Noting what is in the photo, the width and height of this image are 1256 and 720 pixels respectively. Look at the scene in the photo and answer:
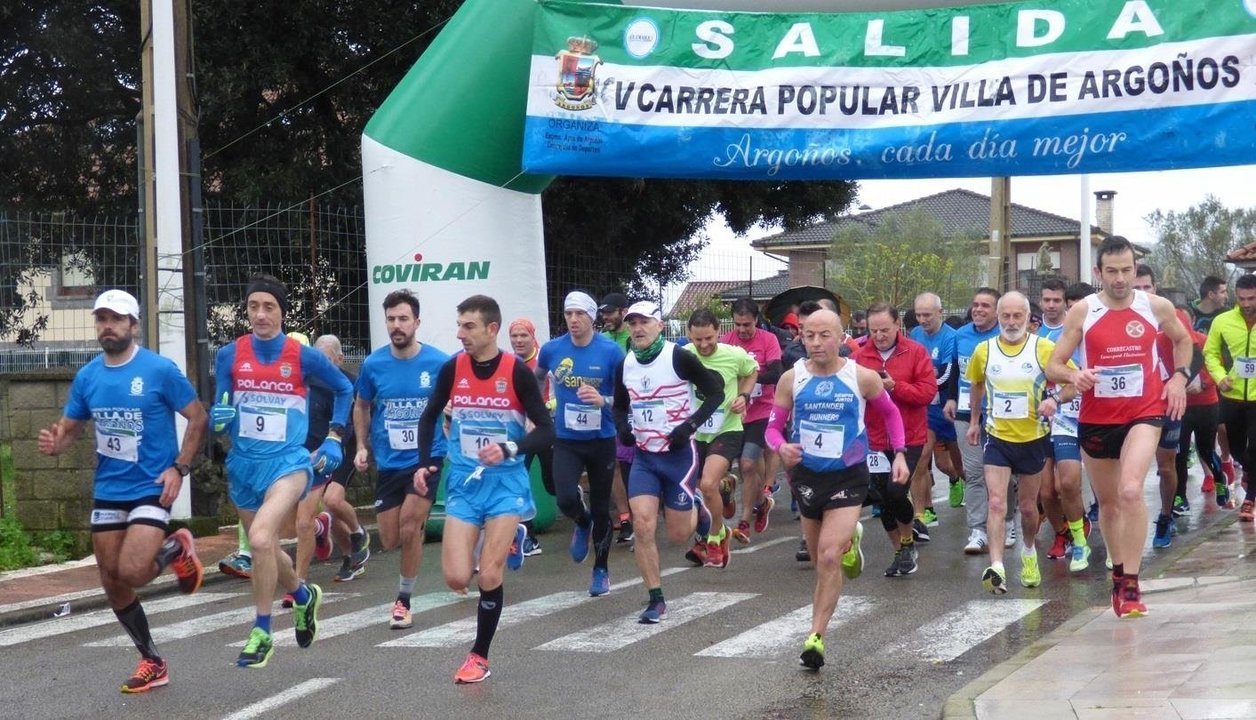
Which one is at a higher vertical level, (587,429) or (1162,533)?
(587,429)

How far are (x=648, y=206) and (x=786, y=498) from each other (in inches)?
183

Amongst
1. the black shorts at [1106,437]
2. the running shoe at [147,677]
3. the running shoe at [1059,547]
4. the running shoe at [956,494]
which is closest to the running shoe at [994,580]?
the black shorts at [1106,437]

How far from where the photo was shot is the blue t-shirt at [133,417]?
7.65m

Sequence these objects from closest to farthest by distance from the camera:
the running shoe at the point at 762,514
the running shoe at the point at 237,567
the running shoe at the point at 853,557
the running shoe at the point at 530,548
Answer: the running shoe at the point at 853,557, the running shoe at the point at 237,567, the running shoe at the point at 530,548, the running shoe at the point at 762,514

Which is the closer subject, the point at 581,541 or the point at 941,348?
the point at 581,541

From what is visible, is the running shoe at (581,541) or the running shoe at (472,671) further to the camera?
the running shoe at (581,541)

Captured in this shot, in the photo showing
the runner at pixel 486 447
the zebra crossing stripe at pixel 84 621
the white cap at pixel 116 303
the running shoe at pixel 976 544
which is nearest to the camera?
the white cap at pixel 116 303

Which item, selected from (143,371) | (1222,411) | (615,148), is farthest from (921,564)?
(143,371)

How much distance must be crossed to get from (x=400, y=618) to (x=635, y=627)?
1389mm

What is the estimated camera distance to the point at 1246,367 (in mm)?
12953

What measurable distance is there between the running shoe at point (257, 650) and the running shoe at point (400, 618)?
4.95ft

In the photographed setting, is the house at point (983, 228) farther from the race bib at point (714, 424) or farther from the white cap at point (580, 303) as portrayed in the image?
the white cap at point (580, 303)

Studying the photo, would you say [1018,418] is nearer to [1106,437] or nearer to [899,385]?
[899,385]

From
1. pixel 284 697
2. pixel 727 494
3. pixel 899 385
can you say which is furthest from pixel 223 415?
pixel 727 494
